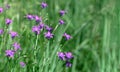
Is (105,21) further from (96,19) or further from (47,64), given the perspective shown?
(47,64)

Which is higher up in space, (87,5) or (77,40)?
(87,5)

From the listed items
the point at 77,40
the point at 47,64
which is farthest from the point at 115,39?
the point at 47,64

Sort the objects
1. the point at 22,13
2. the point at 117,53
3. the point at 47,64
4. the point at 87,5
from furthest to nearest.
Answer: the point at 87,5 → the point at 22,13 → the point at 117,53 → the point at 47,64

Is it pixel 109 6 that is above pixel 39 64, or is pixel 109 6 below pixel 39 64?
above

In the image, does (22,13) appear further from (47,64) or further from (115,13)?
(47,64)

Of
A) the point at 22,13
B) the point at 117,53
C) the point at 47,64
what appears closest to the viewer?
the point at 47,64

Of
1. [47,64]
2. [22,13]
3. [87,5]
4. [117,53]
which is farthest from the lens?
[87,5]

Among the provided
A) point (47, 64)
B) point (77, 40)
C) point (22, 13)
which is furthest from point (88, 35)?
point (47, 64)

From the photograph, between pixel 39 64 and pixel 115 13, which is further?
pixel 115 13

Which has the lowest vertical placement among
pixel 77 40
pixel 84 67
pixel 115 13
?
pixel 84 67
